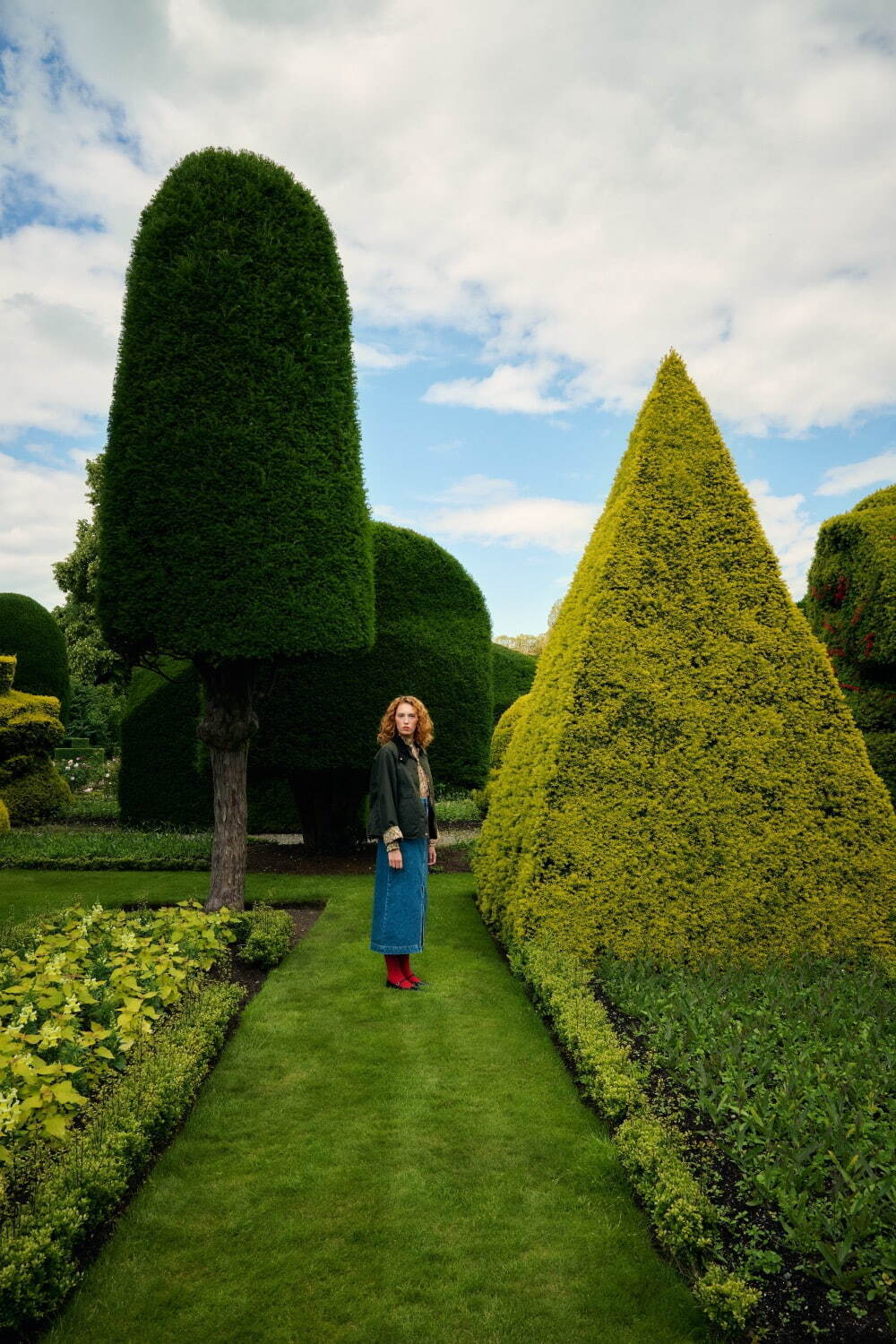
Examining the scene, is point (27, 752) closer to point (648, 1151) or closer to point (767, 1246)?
point (648, 1151)

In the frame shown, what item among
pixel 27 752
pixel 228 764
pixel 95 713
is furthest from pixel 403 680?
pixel 95 713

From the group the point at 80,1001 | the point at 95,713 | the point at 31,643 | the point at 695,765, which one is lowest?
the point at 80,1001

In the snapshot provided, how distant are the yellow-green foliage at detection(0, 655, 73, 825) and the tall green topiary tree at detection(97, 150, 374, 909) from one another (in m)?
9.66

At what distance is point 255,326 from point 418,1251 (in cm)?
813

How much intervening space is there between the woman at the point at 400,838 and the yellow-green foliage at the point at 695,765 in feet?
2.73

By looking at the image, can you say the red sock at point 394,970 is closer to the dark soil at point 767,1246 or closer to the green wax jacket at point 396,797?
the green wax jacket at point 396,797

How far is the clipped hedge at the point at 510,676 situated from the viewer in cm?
2233

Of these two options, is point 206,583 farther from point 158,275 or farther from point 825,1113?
point 825,1113

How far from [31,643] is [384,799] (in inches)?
770

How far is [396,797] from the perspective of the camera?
237 inches

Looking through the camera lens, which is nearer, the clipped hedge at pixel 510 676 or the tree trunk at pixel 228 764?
the tree trunk at pixel 228 764

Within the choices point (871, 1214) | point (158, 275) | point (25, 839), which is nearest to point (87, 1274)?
point (871, 1214)

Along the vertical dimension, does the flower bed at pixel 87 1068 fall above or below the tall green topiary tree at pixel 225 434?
below

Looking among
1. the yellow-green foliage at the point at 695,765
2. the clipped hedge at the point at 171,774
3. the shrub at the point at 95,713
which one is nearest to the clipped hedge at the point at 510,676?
the clipped hedge at the point at 171,774
